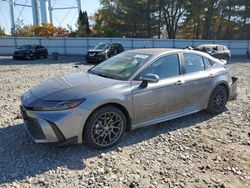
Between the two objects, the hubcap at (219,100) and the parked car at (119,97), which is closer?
the parked car at (119,97)

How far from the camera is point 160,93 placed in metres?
4.60

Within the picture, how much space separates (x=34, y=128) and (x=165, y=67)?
2.49 metres

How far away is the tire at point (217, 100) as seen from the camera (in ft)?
18.9

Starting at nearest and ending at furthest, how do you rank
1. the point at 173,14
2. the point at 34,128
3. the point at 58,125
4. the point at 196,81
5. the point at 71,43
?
the point at 58,125 < the point at 34,128 < the point at 196,81 < the point at 71,43 < the point at 173,14

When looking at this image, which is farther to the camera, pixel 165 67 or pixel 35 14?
pixel 35 14

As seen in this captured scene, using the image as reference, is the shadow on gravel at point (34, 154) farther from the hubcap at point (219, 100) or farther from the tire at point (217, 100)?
the hubcap at point (219, 100)

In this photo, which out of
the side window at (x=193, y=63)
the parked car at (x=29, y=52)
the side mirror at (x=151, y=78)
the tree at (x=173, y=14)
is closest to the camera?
the side mirror at (x=151, y=78)

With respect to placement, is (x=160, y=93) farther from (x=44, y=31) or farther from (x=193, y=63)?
(x=44, y=31)

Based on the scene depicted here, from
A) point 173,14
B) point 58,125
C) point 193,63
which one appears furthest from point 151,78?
A: point 173,14

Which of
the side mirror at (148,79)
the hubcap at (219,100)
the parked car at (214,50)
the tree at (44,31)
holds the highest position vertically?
the tree at (44,31)

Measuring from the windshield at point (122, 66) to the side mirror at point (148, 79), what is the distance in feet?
0.81

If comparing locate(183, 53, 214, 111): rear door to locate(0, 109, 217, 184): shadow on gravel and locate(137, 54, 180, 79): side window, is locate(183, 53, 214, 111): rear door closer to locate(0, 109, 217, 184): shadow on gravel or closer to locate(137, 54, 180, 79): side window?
locate(137, 54, 180, 79): side window

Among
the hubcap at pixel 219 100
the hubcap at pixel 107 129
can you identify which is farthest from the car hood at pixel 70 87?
the hubcap at pixel 219 100

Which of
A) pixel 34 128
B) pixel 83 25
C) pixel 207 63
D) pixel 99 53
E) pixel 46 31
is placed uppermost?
pixel 83 25
